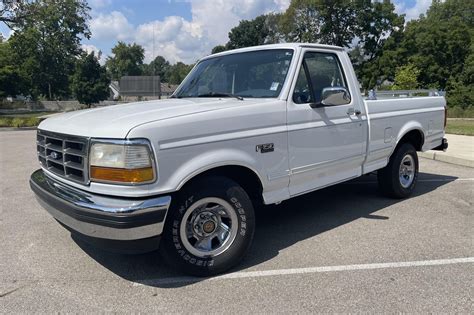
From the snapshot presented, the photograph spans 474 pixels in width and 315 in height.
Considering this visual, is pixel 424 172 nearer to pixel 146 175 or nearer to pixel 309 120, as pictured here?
pixel 309 120

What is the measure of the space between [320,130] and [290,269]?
153 cm

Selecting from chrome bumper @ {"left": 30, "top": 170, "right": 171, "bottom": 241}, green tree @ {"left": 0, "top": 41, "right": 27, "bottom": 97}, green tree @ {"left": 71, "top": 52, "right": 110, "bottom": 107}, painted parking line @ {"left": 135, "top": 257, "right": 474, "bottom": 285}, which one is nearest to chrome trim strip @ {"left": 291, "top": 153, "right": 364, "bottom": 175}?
painted parking line @ {"left": 135, "top": 257, "right": 474, "bottom": 285}

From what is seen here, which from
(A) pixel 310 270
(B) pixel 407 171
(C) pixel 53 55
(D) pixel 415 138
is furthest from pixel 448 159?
(C) pixel 53 55

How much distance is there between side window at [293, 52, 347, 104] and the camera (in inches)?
171

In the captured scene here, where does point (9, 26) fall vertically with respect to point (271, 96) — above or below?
above

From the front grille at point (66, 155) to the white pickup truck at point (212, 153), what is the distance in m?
0.01

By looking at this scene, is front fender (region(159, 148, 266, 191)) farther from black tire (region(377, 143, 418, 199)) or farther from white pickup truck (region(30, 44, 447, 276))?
black tire (region(377, 143, 418, 199))

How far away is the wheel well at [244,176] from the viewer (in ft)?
12.2

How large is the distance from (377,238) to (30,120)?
22175 millimetres

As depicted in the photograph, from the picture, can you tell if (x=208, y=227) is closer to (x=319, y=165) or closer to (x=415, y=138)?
(x=319, y=165)

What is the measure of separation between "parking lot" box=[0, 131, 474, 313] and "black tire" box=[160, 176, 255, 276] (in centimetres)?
13

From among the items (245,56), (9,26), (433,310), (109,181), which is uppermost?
(9,26)

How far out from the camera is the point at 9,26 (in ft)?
92.2

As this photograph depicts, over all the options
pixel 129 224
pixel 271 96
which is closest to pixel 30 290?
pixel 129 224
